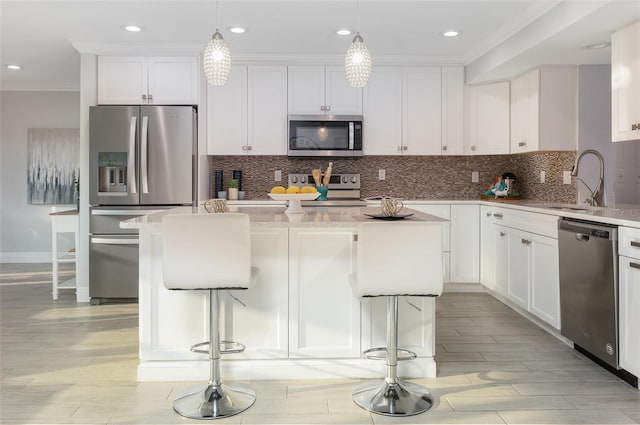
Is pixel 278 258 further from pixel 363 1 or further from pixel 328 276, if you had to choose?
pixel 363 1

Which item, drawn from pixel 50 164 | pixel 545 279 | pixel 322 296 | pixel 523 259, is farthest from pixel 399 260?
pixel 50 164

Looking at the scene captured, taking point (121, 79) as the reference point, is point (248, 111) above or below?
below

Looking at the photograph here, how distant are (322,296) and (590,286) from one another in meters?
1.58

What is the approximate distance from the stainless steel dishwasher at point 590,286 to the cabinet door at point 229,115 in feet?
10.6

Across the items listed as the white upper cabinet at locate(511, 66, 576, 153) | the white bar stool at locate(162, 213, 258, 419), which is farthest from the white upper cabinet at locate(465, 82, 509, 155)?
the white bar stool at locate(162, 213, 258, 419)

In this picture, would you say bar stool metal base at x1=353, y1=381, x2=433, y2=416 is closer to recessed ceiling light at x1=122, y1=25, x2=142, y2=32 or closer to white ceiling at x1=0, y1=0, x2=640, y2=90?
white ceiling at x1=0, y1=0, x2=640, y2=90

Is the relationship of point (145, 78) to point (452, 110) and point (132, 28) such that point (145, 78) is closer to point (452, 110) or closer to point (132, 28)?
point (132, 28)

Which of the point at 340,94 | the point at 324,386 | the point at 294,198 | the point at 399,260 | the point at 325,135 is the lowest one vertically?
the point at 324,386

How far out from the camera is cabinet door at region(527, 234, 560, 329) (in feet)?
11.7

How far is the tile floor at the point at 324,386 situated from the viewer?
2.47 m

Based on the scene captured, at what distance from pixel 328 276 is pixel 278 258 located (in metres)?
0.30

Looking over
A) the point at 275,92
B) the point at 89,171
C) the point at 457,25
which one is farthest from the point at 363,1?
the point at 89,171

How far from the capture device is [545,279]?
12.3 feet

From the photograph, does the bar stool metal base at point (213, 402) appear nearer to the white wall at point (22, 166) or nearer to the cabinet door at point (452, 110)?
the cabinet door at point (452, 110)
